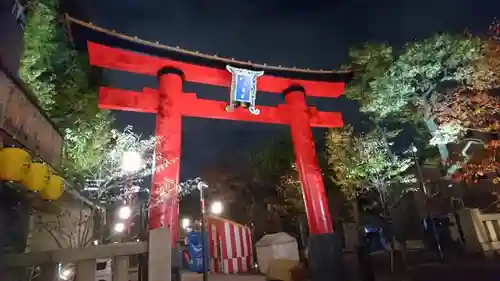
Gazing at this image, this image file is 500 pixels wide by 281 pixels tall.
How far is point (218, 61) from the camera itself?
15.8 meters

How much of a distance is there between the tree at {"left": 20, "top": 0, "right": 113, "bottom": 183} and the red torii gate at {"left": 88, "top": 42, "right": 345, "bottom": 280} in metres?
1.95

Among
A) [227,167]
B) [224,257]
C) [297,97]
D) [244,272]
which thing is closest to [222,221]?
[224,257]

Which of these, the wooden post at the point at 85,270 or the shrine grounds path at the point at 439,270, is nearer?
the wooden post at the point at 85,270

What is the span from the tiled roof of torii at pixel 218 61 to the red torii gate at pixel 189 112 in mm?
299

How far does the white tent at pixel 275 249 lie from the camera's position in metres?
14.2

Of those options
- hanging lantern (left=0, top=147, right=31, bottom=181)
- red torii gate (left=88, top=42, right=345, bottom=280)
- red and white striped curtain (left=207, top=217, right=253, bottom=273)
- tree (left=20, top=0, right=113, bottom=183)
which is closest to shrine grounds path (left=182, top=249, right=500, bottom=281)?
red and white striped curtain (left=207, top=217, right=253, bottom=273)

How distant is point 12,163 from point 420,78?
19.7 meters

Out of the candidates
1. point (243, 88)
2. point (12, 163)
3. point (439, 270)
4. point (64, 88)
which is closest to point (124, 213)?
point (64, 88)

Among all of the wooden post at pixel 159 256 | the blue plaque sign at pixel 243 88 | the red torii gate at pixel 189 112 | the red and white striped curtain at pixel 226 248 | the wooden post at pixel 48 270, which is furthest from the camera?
the blue plaque sign at pixel 243 88

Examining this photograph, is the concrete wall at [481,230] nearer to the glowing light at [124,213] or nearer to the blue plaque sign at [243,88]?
the blue plaque sign at [243,88]

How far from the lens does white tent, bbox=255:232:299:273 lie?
14234mm

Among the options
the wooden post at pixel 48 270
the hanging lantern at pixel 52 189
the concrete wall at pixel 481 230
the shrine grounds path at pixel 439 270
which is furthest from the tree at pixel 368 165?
the wooden post at pixel 48 270

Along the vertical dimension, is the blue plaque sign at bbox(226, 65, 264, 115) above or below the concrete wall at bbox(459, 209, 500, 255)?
above

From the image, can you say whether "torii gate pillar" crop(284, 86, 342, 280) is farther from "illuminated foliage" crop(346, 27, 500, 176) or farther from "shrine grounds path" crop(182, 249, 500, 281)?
"illuminated foliage" crop(346, 27, 500, 176)
